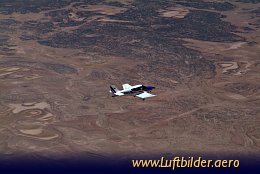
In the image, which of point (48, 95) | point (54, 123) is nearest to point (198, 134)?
point (54, 123)

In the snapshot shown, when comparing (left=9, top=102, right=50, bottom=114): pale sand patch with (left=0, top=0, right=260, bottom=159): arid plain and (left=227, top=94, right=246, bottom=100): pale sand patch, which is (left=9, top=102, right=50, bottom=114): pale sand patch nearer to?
(left=0, top=0, right=260, bottom=159): arid plain

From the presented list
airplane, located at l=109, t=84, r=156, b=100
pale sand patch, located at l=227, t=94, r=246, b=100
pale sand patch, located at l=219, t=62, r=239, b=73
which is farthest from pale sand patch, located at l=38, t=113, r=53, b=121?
pale sand patch, located at l=219, t=62, r=239, b=73

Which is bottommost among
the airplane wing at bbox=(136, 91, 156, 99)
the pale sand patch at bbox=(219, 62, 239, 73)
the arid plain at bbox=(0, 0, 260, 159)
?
the pale sand patch at bbox=(219, 62, 239, 73)

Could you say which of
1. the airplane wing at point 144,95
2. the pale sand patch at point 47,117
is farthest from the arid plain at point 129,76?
the airplane wing at point 144,95

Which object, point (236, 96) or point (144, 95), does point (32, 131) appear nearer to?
point (144, 95)

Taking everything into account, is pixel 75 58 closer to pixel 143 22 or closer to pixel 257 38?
pixel 143 22

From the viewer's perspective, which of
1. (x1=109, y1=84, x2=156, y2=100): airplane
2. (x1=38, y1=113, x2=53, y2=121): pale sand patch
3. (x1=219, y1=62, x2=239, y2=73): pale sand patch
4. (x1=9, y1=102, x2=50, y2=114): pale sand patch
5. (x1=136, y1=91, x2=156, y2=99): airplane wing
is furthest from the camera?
(x1=219, y1=62, x2=239, y2=73): pale sand patch

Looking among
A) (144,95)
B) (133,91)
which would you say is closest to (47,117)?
(133,91)

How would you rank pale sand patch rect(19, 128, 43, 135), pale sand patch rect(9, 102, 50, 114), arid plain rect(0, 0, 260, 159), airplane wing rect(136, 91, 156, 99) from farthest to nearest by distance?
pale sand patch rect(9, 102, 50, 114), airplane wing rect(136, 91, 156, 99), pale sand patch rect(19, 128, 43, 135), arid plain rect(0, 0, 260, 159)
